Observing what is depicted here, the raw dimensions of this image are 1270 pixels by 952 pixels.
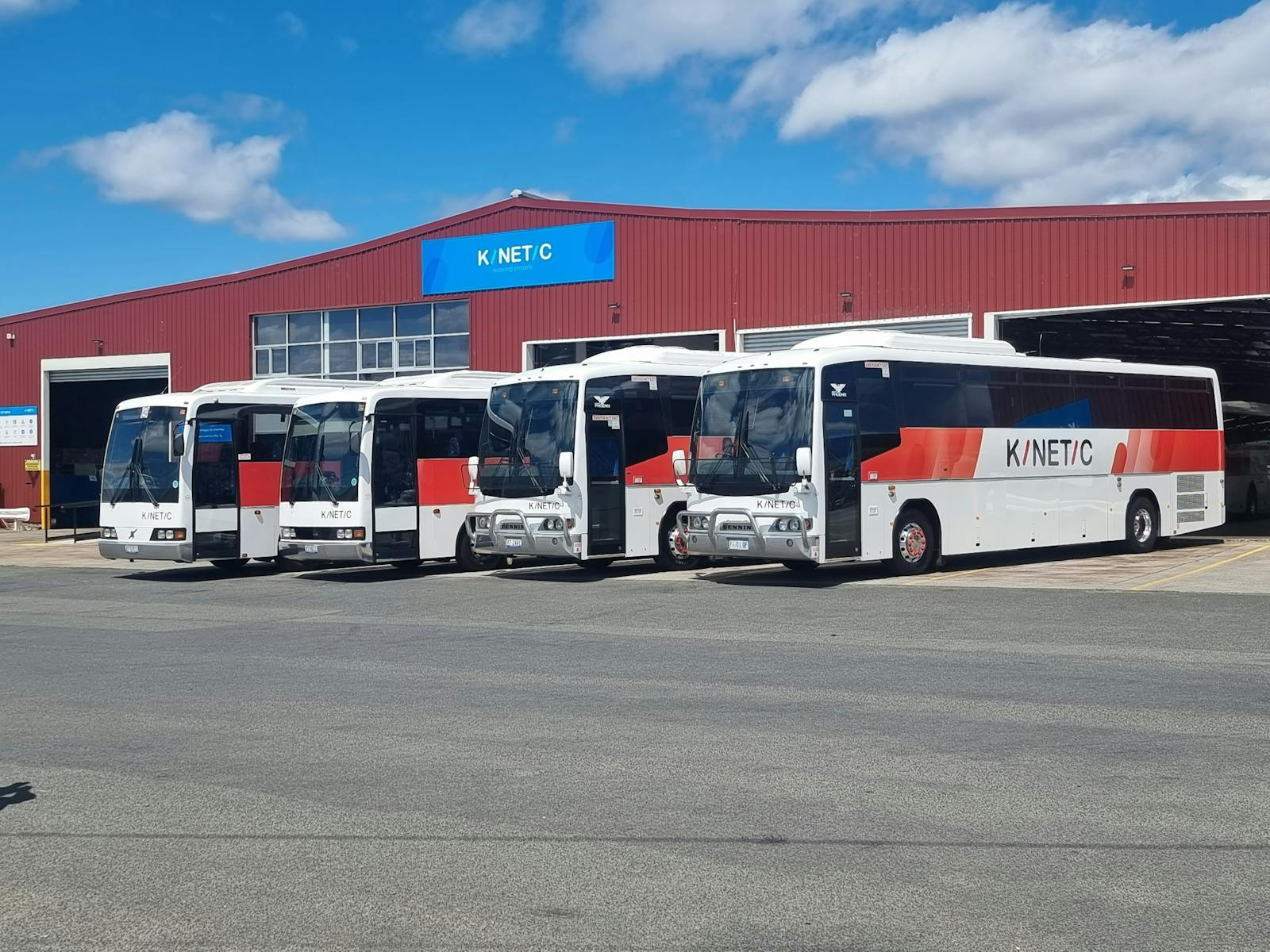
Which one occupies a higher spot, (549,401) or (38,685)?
(549,401)

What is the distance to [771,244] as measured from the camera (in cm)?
2942

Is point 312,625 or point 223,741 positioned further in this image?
point 312,625

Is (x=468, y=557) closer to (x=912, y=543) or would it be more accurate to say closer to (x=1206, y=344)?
(x=912, y=543)

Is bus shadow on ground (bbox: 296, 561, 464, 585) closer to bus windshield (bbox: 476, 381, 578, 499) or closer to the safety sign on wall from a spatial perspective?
bus windshield (bbox: 476, 381, 578, 499)

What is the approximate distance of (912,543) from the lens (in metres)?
19.9

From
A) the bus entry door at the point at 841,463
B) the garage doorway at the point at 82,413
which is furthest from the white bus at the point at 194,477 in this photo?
the garage doorway at the point at 82,413

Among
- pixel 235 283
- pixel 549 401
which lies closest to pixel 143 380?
pixel 235 283

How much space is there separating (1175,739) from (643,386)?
1391 centimetres

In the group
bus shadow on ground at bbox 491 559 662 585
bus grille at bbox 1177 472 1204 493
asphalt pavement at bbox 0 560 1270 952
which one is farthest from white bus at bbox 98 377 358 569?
bus grille at bbox 1177 472 1204 493

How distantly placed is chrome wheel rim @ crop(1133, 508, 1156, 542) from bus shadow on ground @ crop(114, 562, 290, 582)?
45.1ft

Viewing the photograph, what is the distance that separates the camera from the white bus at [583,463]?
67.4 feet

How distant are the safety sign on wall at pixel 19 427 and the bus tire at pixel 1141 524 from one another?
31043 mm

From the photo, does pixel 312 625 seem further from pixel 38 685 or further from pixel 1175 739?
pixel 1175 739

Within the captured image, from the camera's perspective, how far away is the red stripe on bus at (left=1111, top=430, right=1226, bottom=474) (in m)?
23.3
